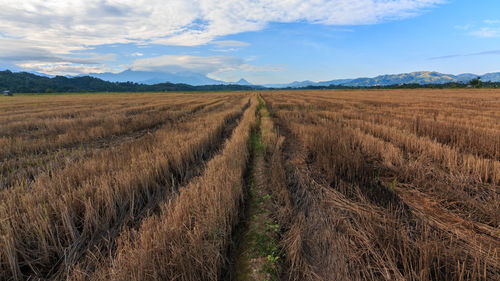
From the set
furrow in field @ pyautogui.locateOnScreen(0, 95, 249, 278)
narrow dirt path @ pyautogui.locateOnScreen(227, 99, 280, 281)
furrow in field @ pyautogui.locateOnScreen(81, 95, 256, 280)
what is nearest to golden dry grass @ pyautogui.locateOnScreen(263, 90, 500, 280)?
narrow dirt path @ pyautogui.locateOnScreen(227, 99, 280, 281)

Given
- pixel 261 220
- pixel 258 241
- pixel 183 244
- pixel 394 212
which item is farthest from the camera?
pixel 261 220

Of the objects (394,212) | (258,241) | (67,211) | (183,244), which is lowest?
(258,241)

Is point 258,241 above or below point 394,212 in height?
below

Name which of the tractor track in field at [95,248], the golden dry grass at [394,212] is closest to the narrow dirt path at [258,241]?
the golden dry grass at [394,212]

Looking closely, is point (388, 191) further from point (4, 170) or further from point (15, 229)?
point (4, 170)

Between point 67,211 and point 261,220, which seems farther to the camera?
point 261,220

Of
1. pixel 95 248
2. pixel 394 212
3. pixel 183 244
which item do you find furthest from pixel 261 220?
pixel 95 248

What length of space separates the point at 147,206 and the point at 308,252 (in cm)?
249

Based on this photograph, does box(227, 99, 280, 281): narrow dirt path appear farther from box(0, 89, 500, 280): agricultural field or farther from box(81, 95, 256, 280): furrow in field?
box(81, 95, 256, 280): furrow in field

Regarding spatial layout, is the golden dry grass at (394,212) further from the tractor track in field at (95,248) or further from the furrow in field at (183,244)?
the tractor track in field at (95,248)

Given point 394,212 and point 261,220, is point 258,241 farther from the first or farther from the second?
point 394,212

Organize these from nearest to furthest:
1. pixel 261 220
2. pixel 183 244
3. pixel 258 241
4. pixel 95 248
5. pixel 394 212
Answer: pixel 183 244
pixel 95 248
pixel 258 241
pixel 394 212
pixel 261 220

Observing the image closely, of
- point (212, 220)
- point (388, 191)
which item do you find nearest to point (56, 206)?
point (212, 220)

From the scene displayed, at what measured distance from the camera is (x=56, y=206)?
2.52 metres
